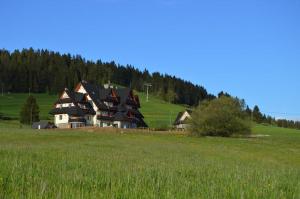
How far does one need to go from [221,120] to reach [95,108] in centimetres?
4879

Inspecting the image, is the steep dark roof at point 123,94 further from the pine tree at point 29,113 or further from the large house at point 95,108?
the pine tree at point 29,113

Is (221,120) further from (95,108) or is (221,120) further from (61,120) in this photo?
(61,120)

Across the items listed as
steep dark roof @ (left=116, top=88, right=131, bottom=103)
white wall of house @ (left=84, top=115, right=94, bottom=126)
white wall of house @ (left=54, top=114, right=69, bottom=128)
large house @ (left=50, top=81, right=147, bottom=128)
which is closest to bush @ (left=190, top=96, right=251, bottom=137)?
large house @ (left=50, top=81, right=147, bottom=128)

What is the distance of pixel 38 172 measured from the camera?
13492 millimetres

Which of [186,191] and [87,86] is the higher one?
[87,86]

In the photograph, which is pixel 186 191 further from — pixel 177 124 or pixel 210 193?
pixel 177 124

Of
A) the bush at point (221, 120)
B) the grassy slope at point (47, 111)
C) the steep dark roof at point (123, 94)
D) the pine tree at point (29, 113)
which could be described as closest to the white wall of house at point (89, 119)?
the steep dark roof at point (123, 94)

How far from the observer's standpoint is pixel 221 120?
93188 millimetres

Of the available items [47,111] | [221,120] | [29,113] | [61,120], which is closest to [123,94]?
[61,120]

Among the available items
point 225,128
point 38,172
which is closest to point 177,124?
point 225,128

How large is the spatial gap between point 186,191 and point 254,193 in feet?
4.72

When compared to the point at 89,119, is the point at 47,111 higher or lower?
higher

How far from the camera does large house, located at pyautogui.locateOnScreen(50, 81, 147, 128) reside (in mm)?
128875

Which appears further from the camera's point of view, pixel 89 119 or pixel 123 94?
pixel 123 94
